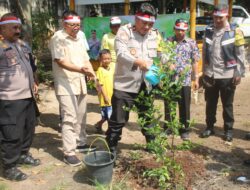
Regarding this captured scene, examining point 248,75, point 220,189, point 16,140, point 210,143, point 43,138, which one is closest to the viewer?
point 220,189

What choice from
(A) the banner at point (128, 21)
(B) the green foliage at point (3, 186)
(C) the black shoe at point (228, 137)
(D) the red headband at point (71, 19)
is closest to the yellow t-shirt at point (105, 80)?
(D) the red headband at point (71, 19)

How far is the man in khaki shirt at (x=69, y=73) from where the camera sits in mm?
4648

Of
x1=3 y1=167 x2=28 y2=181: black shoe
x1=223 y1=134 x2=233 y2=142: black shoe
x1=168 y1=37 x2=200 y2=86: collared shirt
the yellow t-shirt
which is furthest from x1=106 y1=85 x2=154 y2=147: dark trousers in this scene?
x1=223 y1=134 x2=233 y2=142: black shoe

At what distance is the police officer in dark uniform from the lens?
4387mm

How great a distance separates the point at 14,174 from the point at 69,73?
1.45 m

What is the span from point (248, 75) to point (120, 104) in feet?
24.5

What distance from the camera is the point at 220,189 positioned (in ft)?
13.8

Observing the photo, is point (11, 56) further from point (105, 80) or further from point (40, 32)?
point (40, 32)

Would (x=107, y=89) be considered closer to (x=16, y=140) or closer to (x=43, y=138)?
(x=43, y=138)

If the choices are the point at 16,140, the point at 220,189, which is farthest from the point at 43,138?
the point at 220,189

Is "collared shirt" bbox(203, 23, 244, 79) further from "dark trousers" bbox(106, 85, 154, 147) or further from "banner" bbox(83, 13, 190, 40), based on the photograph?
"banner" bbox(83, 13, 190, 40)

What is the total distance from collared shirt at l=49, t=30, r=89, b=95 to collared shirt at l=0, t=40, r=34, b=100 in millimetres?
384

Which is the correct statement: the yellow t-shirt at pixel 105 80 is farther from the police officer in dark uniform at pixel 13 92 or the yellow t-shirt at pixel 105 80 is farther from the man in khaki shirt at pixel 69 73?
the police officer in dark uniform at pixel 13 92

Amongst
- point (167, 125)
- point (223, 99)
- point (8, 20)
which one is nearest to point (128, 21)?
point (223, 99)
